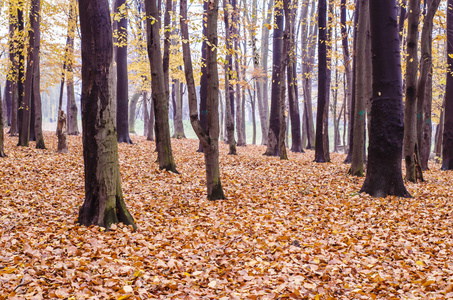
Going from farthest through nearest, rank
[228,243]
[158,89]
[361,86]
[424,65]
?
1. [424,65]
2. [361,86]
3. [158,89]
4. [228,243]

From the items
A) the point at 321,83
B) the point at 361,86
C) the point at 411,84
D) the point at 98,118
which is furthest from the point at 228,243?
the point at 321,83

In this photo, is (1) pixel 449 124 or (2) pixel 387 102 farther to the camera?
(1) pixel 449 124

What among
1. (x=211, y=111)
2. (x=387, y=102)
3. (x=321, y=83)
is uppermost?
(x=321, y=83)

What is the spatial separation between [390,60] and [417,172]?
3697 millimetres

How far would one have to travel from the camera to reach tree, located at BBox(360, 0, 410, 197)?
Result: 7.65 metres

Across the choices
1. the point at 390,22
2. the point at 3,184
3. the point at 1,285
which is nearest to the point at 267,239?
the point at 1,285

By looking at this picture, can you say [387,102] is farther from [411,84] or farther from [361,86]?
[361,86]

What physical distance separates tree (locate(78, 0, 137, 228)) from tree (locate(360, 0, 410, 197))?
19.4 ft

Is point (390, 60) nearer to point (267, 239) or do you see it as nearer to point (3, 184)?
point (267, 239)

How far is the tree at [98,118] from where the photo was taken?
5.01 m

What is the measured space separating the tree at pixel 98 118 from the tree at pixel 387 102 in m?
5.90

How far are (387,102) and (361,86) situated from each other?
2.90 m

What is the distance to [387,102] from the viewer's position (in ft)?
25.2

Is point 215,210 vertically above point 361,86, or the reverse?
point 361,86
